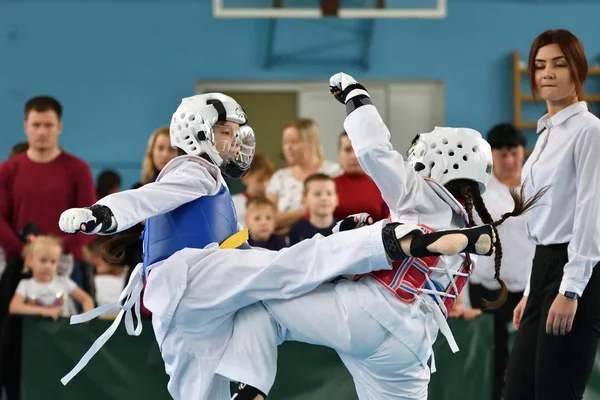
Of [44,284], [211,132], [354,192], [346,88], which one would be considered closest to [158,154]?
[44,284]

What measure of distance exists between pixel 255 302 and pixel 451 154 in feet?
3.29

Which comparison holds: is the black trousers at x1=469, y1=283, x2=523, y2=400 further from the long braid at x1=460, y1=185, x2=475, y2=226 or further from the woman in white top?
the long braid at x1=460, y1=185, x2=475, y2=226

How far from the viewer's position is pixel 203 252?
3846mm

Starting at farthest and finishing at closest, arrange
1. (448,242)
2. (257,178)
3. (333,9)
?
(333,9) → (257,178) → (448,242)

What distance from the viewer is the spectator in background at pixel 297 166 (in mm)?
7094

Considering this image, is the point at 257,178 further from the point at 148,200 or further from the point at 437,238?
the point at 437,238

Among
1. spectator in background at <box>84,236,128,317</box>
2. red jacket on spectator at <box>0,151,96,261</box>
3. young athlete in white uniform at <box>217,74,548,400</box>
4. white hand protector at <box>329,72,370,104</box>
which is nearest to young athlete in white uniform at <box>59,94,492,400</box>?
young athlete in white uniform at <box>217,74,548,400</box>

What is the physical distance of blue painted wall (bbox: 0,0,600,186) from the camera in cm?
1190

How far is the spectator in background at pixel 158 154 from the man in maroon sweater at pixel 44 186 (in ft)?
1.31

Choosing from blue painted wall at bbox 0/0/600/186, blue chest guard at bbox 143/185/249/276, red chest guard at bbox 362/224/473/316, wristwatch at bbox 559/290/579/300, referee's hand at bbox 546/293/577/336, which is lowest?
referee's hand at bbox 546/293/577/336

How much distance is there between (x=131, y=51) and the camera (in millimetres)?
11961

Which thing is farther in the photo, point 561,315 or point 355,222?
point 355,222

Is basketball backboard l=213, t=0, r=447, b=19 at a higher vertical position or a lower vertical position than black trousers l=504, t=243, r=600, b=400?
higher

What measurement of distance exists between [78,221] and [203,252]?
59 centimetres
